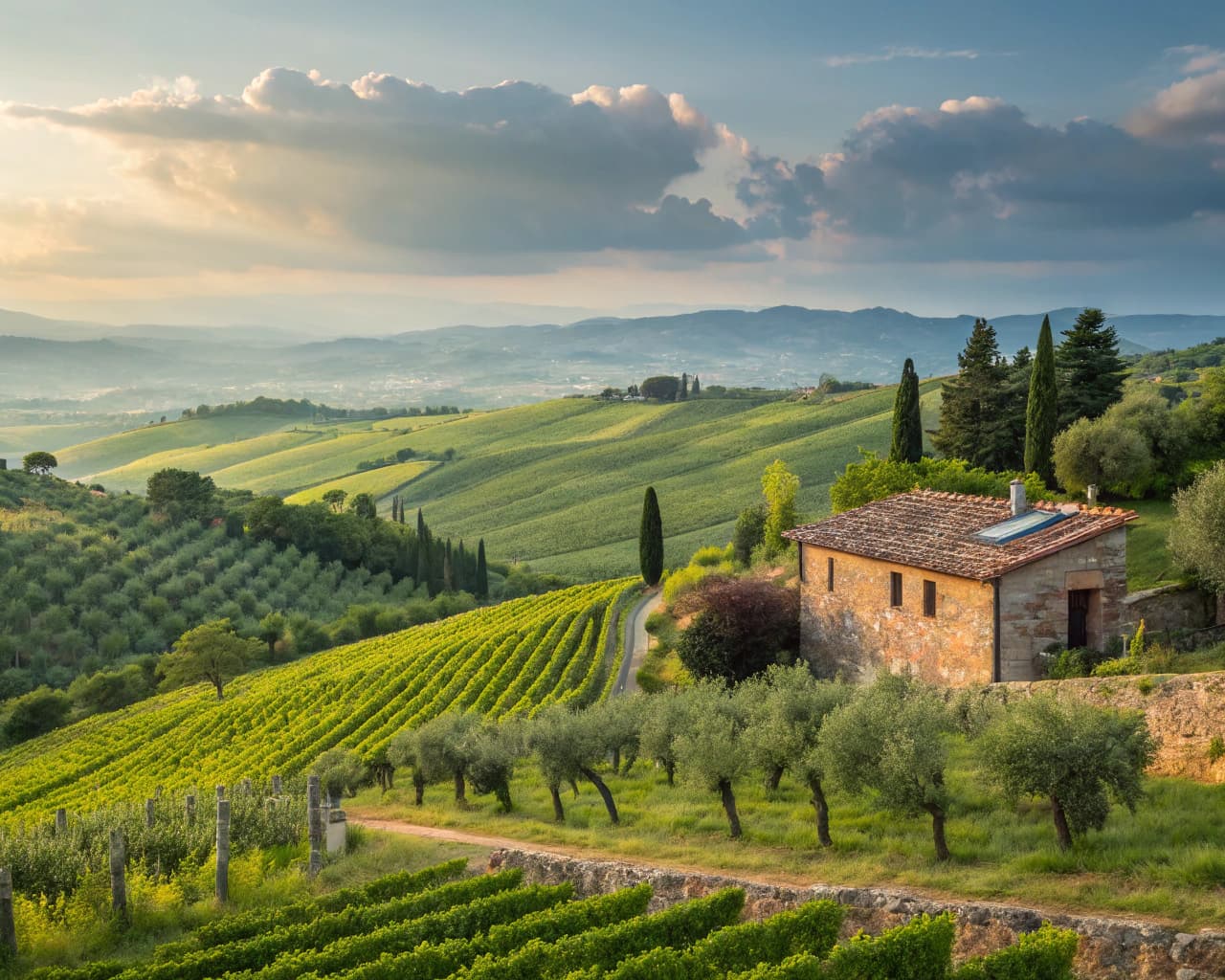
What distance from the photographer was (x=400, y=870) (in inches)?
626

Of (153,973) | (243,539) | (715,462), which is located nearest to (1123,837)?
(153,973)

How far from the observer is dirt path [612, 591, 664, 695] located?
38938 millimetres

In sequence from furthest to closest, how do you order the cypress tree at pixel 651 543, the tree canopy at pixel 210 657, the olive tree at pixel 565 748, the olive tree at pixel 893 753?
the cypress tree at pixel 651 543
the tree canopy at pixel 210 657
the olive tree at pixel 565 748
the olive tree at pixel 893 753

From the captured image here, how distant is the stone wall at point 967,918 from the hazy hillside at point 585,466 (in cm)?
6290

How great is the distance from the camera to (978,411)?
1794 inches

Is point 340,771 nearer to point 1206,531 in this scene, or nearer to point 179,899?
point 179,899

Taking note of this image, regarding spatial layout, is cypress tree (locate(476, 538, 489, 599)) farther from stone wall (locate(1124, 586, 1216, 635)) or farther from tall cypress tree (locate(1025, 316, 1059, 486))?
stone wall (locate(1124, 586, 1216, 635))

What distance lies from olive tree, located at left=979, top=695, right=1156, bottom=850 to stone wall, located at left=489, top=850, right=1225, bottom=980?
2223mm

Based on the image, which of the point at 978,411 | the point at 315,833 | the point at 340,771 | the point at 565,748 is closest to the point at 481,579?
the point at 978,411

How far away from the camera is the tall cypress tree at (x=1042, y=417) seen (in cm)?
3788

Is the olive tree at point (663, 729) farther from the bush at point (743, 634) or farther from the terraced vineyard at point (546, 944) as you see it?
the bush at point (743, 634)

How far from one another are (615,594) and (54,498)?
60232mm

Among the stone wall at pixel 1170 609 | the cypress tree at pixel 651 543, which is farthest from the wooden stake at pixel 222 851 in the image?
the cypress tree at pixel 651 543

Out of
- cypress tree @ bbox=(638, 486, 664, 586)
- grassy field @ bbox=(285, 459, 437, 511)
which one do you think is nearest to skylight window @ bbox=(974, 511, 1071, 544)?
cypress tree @ bbox=(638, 486, 664, 586)
